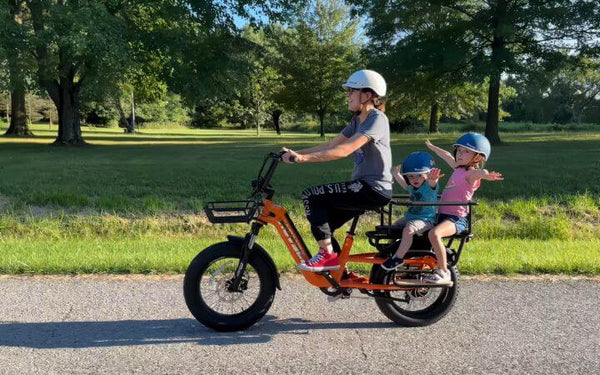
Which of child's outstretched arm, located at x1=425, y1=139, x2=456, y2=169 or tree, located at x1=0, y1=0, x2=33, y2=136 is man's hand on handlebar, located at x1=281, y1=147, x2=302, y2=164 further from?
tree, located at x1=0, y1=0, x2=33, y2=136

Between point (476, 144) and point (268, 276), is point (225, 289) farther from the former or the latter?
point (476, 144)

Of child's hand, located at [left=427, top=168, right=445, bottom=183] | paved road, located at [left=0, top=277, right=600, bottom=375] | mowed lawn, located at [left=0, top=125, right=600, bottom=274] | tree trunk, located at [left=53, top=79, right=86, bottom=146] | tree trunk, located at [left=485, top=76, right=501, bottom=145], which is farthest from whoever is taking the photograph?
tree trunk, located at [left=485, top=76, right=501, bottom=145]

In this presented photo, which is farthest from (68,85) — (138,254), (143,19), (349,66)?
(138,254)

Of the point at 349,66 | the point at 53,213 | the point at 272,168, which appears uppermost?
the point at 349,66

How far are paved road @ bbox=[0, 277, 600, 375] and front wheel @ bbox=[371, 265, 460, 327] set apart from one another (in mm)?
87

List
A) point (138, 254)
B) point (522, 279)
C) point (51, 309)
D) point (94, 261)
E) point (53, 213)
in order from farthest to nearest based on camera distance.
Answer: point (53, 213) → point (138, 254) → point (94, 261) → point (522, 279) → point (51, 309)

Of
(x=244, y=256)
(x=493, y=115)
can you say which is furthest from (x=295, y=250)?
(x=493, y=115)

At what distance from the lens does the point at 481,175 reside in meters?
3.93

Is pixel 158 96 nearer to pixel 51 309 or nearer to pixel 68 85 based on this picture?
pixel 68 85

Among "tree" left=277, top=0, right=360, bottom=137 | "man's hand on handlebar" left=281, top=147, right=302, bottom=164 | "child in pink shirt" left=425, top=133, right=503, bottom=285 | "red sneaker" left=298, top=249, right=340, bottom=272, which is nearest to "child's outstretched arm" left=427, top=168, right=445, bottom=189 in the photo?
"child in pink shirt" left=425, top=133, right=503, bottom=285

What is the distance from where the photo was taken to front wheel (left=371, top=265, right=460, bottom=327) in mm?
4121

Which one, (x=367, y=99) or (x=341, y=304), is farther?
(x=341, y=304)

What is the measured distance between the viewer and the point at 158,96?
3838 centimetres

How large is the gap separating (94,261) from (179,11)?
19674 mm
